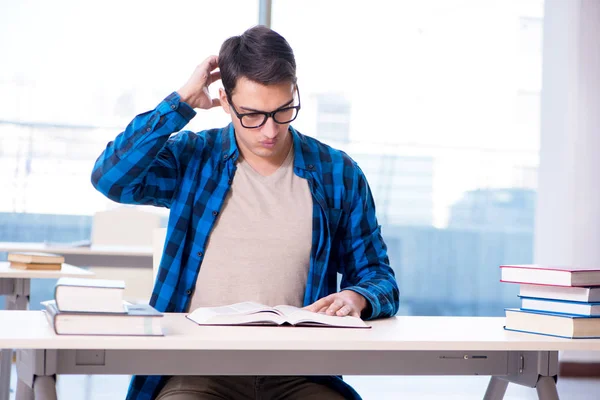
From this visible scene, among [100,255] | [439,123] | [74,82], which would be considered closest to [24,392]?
[100,255]

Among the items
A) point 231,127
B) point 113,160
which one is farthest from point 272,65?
point 113,160

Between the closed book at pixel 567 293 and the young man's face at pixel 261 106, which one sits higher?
the young man's face at pixel 261 106

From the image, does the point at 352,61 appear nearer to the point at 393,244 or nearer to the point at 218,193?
the point at 393,244

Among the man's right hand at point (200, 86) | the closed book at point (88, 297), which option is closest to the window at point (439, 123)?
the man's right hand at point (200, 86)

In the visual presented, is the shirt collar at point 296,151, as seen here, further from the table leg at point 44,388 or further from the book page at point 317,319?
the table leg at point 44,388

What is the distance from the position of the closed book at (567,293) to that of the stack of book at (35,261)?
6.37 feet

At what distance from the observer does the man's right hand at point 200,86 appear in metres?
1.73

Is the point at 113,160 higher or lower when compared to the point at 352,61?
lower

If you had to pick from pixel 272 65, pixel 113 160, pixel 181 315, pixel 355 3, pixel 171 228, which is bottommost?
pixel 181 315

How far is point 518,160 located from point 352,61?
1.33m

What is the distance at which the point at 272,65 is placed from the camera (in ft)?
5.54

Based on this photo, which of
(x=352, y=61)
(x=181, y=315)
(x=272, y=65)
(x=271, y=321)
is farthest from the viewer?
(x=352, y=61)

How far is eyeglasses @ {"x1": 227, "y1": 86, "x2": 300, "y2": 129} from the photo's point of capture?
1.69 meters

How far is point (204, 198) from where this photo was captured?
1.76 m
